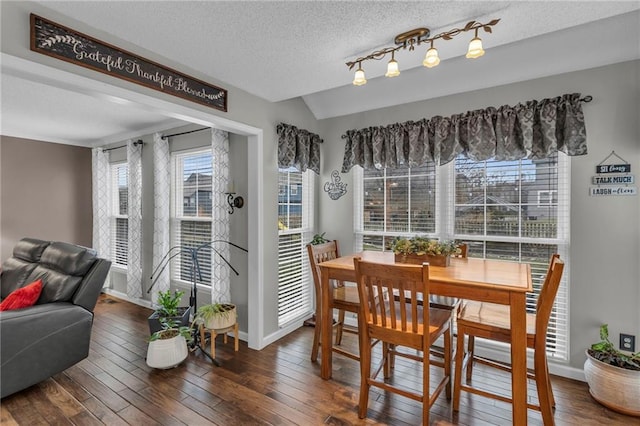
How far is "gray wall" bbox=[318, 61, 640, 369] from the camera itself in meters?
2.29

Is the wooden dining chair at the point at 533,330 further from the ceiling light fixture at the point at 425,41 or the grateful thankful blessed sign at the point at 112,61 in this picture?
the grateful thankful blessed sign at the point at 112,61

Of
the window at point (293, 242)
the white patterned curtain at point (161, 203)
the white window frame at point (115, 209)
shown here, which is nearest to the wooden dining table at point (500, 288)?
the window at point (293, 242)

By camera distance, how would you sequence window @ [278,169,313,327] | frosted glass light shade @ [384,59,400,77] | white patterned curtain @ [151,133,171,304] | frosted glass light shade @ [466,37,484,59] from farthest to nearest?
1. white patterned curtain @ [151,133,171,304]
2. window @ [278,169,313,327]
3. frosted glass light shade @ [384,59,400,77]
4. frosted glass light shade @ [466,37,484,59]

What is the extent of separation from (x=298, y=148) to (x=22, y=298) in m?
2.76

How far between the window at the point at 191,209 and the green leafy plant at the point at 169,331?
2.89 feet

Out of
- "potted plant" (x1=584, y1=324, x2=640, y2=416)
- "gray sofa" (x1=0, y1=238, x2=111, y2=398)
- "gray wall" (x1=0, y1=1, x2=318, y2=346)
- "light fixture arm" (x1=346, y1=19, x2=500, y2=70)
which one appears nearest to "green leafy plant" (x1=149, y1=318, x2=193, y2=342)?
"gray sofa" (x1=0, y1=238, x2=111, y2=398)

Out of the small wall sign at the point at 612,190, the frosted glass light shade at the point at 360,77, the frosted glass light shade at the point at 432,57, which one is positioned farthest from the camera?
the small wall sign at the point at 612,190

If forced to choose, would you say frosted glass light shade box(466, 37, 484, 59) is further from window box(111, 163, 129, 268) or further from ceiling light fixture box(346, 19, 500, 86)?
window box(111, 163, 129, 268)

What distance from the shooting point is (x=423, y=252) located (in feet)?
7.64

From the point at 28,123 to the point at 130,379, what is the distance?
3.63 m

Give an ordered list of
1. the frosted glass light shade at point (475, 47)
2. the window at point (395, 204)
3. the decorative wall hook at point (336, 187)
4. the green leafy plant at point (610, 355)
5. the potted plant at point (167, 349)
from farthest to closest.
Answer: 1. the decorative wall hook at point (336, 187)
2. the window at point (395, 204)
3. the potted plant at point (167, 349)
4. the green leafy plant at point (610, 355)
5. the frosted glass light shade at point (475, 47)

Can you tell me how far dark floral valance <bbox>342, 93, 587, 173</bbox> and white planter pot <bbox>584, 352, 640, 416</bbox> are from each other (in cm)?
157

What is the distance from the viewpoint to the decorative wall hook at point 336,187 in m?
3.65

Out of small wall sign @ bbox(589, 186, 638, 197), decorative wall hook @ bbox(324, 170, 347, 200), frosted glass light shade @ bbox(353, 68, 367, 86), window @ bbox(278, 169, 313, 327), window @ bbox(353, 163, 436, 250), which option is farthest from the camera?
decorative wall hook @ bbox(324, 170, 347, 200)
